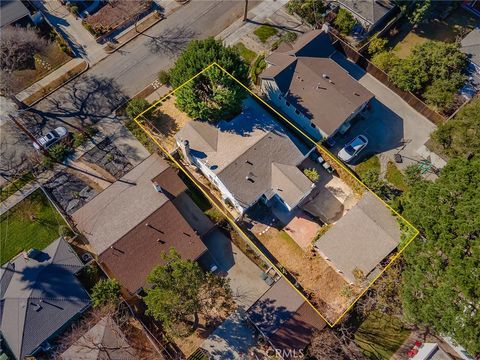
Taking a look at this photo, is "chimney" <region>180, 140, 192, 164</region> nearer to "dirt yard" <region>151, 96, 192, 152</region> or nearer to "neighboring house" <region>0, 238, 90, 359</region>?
"dirt yard" <region>151, 96, 192, 152</region>

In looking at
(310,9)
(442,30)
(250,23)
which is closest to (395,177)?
(442,30)

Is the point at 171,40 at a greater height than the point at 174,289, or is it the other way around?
the point at 171,40

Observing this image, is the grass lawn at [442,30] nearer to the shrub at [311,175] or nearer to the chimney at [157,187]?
the shrub at [311,175]

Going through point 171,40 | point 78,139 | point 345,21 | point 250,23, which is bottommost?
point 345,21

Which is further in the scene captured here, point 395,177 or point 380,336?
point 395,177

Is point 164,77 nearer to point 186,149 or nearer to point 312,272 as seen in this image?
point 186,149

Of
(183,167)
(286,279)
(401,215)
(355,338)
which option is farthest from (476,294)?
(183,167)

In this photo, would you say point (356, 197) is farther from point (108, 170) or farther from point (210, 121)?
point (108, 170)
